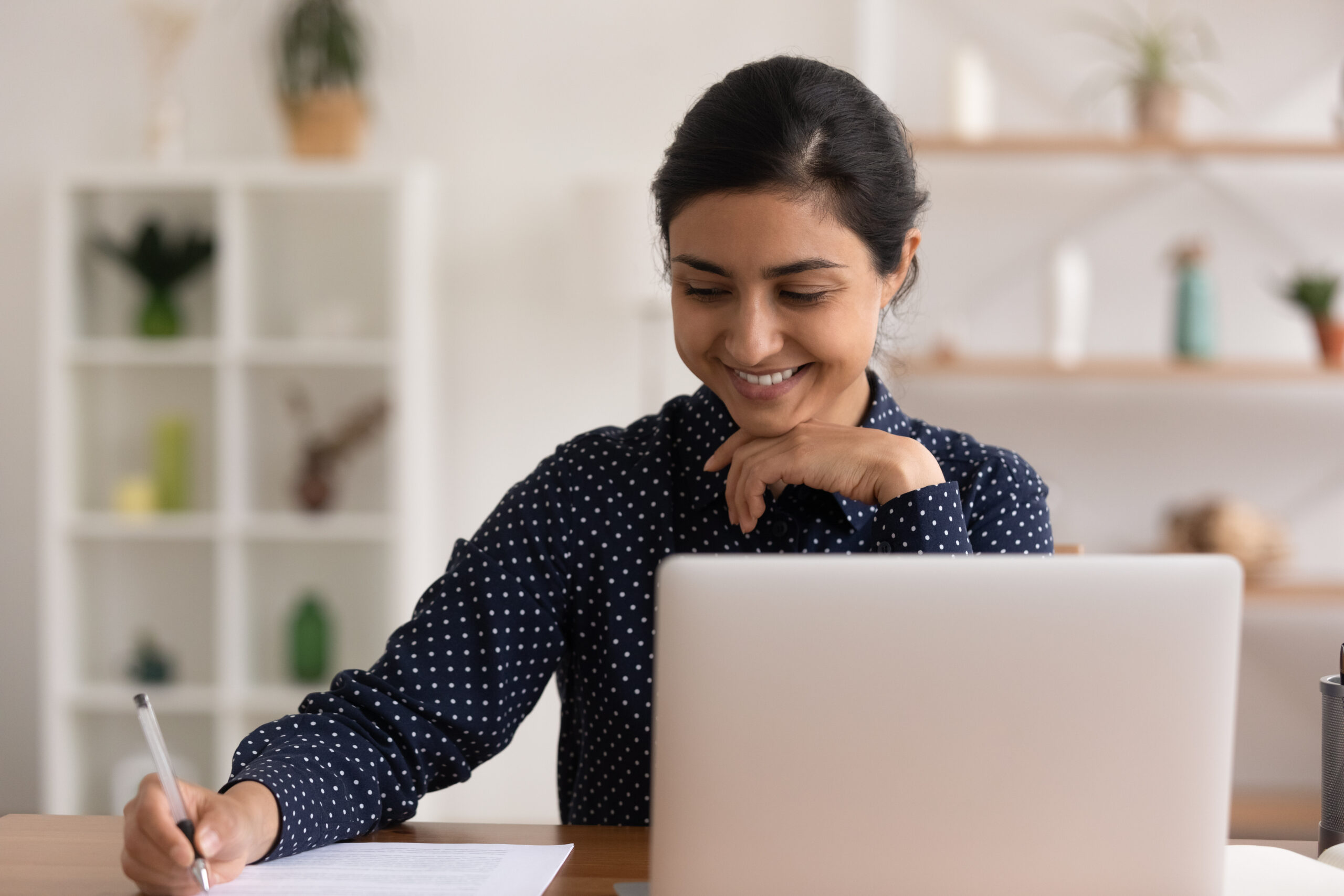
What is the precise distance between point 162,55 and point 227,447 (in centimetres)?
100

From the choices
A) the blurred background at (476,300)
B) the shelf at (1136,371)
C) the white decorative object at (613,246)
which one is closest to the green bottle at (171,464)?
the blurred background at (476,300)

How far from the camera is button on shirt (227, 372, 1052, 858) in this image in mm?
1121

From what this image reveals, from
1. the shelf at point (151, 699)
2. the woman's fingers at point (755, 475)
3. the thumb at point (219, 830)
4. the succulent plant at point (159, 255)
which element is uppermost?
the succulent plant at point (159, 255)

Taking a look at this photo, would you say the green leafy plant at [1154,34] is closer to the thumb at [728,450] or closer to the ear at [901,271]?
the ear at [901,271]

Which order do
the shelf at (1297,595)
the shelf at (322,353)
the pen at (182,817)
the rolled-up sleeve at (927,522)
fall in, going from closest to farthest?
the pen at (182,817)
the rolled-up sleeve at (927,522)
the shelf at (1297,595)
the shelf at (322,353)

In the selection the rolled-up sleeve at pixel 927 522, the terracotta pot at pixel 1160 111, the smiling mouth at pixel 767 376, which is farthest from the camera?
the terracotta pot at pixel 1160 111

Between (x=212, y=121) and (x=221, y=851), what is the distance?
2700 millimetres

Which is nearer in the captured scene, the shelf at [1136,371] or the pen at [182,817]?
the pen at [182,817]

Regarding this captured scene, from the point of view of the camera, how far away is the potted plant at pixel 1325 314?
2.73 meters

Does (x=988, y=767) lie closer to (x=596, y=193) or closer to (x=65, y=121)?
(x=596, y=193)

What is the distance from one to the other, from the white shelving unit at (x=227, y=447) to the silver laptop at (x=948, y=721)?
228 centimetres

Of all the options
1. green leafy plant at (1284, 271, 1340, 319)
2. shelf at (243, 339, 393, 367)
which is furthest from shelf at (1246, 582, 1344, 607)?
shelf at (243, 339, 393, 367)

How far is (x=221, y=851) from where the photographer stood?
863 millimetres

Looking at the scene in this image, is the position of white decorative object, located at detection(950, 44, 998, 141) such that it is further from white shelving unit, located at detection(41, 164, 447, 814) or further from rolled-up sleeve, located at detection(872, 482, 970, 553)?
rolled-up sleeve, located at detection(872, 482, 970, 553)
